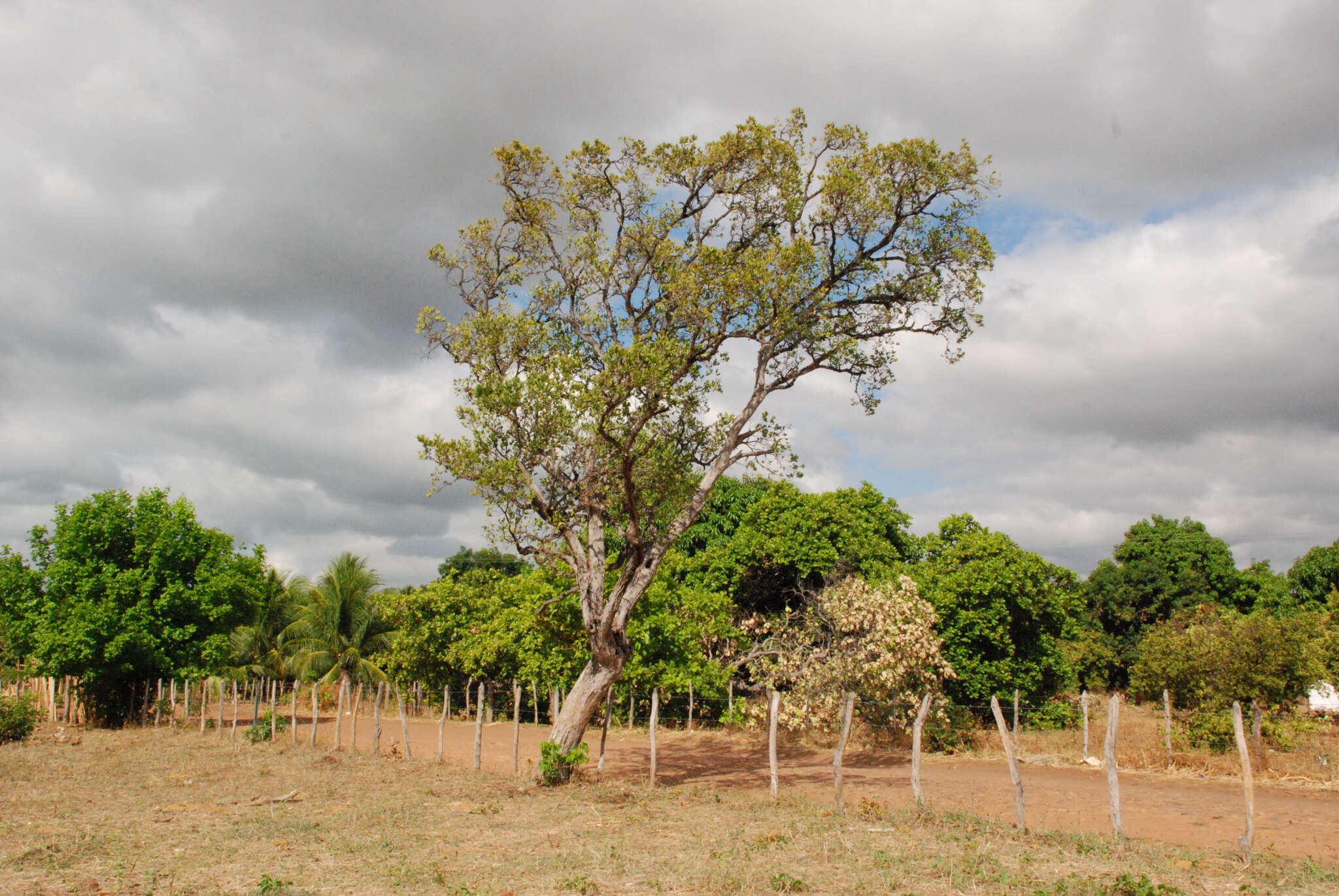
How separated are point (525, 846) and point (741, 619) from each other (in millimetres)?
15288

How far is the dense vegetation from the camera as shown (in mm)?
18500

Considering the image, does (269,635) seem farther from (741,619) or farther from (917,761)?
(917,761)

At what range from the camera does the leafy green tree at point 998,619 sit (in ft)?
69.7

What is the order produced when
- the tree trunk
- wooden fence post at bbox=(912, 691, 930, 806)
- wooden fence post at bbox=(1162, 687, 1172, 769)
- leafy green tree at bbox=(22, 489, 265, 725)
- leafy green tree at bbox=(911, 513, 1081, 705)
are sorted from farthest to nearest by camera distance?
leafy green tree at bbox=(22, 489, 265, 725) → leafy green tree at bbox=(911, 513, 1081, 705) → wooden fence post at bbox=(1162, 687, 1172, 769) → the tree trunk → wooden fence post at bbox=(912, 691, 930, 806)

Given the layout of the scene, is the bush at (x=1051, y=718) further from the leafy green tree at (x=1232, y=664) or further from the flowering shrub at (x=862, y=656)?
the flowering shrub at (x=862, y=656)

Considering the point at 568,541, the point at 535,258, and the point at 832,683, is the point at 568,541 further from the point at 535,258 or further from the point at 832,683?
the point at 832,683

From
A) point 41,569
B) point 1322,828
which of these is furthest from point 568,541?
point 41,569

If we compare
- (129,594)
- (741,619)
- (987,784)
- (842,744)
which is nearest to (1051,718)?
(987,784)

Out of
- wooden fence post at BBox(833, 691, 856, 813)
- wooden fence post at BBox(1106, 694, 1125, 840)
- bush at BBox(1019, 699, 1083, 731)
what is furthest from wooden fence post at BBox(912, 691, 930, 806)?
bush at BBox(1019, 699, 1083, 731)

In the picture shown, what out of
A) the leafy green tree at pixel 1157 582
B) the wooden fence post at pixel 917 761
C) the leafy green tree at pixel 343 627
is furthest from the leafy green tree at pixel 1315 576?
the leafy green tree at pixel 343 627

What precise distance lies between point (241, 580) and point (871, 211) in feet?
69.3

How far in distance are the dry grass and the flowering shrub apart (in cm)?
597

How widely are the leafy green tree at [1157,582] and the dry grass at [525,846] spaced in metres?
26.7

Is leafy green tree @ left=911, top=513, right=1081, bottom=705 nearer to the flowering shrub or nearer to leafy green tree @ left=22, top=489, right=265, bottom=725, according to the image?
the flowering shrub
